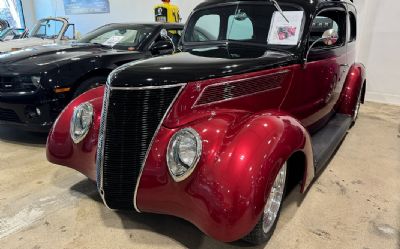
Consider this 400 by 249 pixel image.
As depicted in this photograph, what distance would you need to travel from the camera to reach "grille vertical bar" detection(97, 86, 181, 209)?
1.85 m

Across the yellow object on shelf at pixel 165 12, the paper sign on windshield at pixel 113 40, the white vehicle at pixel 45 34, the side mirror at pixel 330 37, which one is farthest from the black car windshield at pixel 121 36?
the side mirror at pixel 330 37

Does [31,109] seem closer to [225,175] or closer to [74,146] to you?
[74,146]

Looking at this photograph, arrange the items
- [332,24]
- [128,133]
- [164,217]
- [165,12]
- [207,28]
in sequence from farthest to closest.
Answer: [165,12]
[332,24]
[207,28]
[164,217]
[128,133]

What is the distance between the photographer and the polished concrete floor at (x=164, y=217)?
2.03 metres

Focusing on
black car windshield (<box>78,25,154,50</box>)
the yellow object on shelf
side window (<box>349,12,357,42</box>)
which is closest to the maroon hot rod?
side window (<box>349,12,357,42</box>)

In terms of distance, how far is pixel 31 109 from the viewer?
3.35 meters

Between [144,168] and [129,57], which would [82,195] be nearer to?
[144,168]

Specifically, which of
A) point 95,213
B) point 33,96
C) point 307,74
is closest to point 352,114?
point 307,74

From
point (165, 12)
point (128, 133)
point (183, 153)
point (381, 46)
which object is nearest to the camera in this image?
point (183, 153)

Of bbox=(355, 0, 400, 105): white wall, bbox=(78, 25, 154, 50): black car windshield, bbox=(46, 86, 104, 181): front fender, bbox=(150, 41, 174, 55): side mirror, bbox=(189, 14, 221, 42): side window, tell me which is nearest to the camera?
bbox=(46, 86, 104, 181): front fender

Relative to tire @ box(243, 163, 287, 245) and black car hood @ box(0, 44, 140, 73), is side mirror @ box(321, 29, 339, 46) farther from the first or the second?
black car hood @ box(0, 44, 140, 73)

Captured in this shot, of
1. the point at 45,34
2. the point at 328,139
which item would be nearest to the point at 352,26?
the point at 328,139

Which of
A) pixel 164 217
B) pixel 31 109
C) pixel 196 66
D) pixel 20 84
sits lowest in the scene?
pixel 164 217

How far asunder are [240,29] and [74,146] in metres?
1.70
